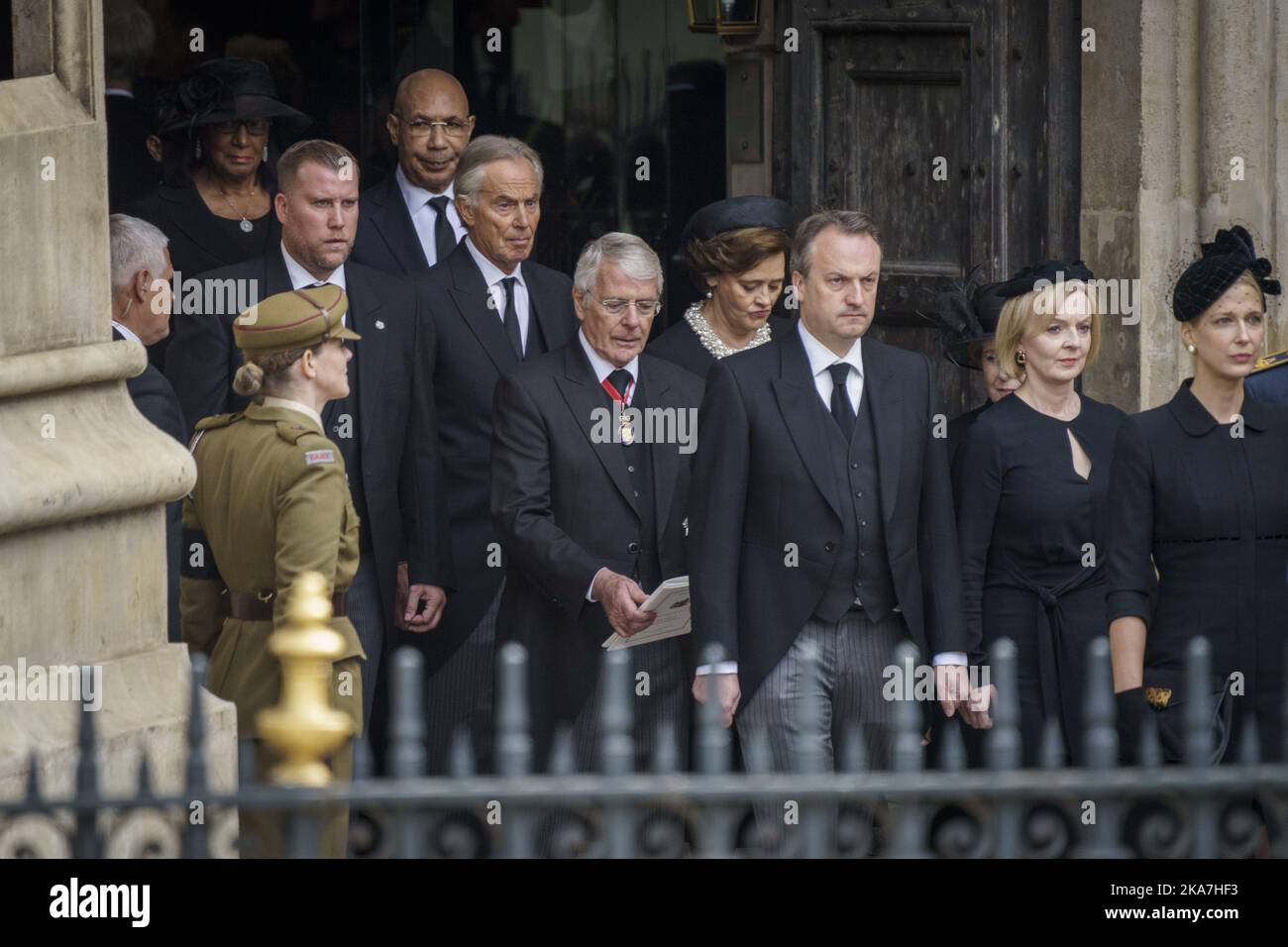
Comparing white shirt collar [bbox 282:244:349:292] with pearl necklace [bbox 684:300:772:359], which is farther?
pearl necklace [bbox 684:300:772:359]

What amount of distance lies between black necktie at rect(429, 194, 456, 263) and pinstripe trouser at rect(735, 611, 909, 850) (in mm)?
2354

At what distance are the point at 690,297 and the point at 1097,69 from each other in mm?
2108

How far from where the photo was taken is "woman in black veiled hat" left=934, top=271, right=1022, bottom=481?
7.01 meters

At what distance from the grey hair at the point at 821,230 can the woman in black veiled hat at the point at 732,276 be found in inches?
25.0

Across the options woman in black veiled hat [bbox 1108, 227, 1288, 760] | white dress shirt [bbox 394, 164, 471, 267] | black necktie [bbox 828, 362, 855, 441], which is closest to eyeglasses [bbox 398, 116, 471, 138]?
white dress shirt [bbox 394, 164, 471, 267]

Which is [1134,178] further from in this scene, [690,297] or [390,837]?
[390,837]

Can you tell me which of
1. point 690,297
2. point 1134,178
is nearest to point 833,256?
point 1134,178

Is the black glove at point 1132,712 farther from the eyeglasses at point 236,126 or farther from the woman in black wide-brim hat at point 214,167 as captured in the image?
the eyeglasses at point 236,126

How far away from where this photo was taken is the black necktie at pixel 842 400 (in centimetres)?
622

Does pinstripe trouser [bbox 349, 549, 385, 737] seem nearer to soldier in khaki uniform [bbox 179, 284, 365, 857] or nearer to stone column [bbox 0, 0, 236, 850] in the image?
soldier in khaki uniform [bbox 179, 284, 365, 857]

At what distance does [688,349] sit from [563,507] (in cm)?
70

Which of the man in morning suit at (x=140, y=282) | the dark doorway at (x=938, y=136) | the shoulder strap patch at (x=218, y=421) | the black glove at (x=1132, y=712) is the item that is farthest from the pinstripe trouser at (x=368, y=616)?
the dark doorway at (x=938, y=136)

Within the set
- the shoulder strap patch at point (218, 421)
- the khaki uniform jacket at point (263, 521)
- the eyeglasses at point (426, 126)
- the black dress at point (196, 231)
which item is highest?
the eyeglasses at point (426, 126)

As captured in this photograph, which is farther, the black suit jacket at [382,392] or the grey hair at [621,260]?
the black suit jacket at [382,392]
